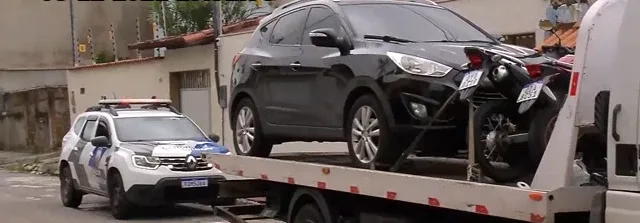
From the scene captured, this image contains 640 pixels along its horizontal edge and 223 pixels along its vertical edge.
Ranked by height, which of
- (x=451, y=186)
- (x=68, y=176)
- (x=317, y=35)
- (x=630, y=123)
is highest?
(x=317, y=35)

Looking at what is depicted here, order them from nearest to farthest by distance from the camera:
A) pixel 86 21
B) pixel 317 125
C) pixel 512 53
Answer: pixel 512 53
pixel 317 125
pixel 86 21

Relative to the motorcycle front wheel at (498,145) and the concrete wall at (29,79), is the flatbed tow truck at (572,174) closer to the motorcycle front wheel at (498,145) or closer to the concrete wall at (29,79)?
the motorcycle front wheel at (498,145)

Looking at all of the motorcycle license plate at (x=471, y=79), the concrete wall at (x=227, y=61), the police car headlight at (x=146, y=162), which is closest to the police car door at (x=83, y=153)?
the police car headlight at (x=146, y=162)

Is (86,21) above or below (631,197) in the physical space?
above

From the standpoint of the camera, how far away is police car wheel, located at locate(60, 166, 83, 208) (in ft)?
48.8

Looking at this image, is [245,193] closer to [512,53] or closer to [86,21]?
[512,53]

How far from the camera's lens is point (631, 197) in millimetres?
4797

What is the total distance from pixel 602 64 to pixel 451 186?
3.91 ft

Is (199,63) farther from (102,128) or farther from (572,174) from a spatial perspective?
(572,174)

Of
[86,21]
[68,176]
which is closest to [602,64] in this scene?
[68,176]

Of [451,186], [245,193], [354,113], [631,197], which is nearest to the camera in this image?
[631,197]

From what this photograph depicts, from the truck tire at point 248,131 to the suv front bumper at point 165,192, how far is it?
3182 millimetres

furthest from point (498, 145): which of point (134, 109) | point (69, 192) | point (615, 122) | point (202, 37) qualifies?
point (202, 37)

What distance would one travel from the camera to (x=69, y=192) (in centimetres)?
1495
